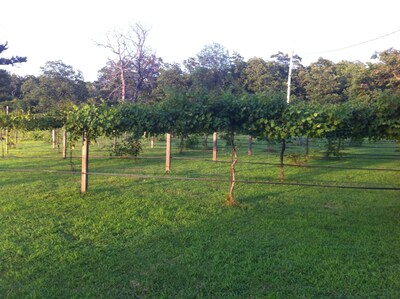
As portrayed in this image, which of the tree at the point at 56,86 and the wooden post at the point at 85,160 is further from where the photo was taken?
the tree at the point at 56,86

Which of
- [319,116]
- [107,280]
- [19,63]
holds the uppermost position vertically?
[19,63]

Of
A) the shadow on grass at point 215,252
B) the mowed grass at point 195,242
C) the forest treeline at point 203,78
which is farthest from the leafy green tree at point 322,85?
the shadow on grass at point 215,252

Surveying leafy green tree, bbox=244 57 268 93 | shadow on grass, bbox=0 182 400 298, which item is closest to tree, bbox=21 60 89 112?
leafy green tree, bbox=244 57 268 93

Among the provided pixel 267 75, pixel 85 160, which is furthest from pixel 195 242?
pixel 267 75

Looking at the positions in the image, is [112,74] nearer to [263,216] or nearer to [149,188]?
[149,188]

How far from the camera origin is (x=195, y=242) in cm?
476

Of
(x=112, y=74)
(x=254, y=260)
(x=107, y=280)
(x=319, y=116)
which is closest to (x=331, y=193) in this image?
(x=319, y=116)

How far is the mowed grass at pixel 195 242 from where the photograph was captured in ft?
11.5

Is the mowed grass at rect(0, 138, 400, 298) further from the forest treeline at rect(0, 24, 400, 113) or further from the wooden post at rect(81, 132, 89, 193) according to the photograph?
the forest treeline at rect(0, 24, 400, 113)

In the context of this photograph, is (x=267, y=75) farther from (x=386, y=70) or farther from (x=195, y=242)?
(x=195, y=242)

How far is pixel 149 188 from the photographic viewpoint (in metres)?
8.54

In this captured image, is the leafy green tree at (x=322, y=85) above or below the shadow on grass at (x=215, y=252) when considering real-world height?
above

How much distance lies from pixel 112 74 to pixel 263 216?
31961 mm

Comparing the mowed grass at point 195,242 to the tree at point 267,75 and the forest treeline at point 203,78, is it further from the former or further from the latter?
the tree at point 267,75
